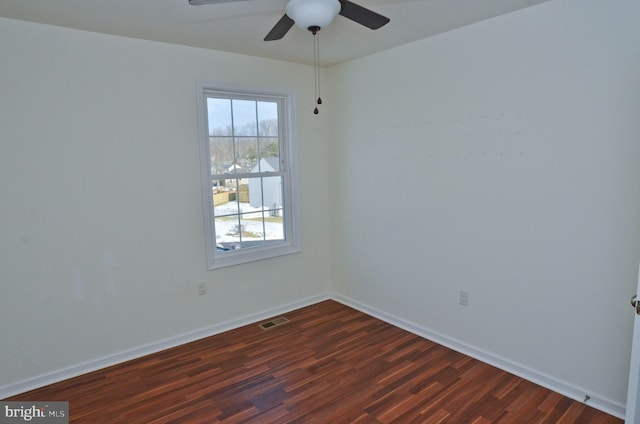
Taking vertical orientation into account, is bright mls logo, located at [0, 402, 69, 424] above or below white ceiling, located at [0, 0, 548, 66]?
below

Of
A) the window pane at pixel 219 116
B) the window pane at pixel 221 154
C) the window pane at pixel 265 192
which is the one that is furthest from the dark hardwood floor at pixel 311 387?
the window pane at pixel 219 116

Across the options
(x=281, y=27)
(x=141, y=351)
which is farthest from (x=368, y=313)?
(x=281, y=27)

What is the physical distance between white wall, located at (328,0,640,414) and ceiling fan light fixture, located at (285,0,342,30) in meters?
1.31

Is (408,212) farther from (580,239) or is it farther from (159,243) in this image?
(159,243)

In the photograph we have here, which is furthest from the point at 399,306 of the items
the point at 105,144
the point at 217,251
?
the point at 105,144

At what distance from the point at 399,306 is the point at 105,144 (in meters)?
2.77

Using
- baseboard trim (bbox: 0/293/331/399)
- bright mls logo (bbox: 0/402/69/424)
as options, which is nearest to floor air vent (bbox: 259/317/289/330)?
baseboard trim (bbox: 0/293/331/399)

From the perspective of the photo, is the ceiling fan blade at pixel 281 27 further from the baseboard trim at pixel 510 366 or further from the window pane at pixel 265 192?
the baseboard trim at pixel 510 366

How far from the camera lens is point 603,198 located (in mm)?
2254

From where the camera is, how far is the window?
3.41 metres

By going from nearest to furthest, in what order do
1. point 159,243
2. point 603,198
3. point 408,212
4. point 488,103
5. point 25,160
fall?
point 603,198 < point 25,160 < point 488,103 < point 159,243 < point 408,212

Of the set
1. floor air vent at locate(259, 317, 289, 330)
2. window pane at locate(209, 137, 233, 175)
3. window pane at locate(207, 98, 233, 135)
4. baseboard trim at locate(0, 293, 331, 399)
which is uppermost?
window pane at locate(207, 98, 233, 135)

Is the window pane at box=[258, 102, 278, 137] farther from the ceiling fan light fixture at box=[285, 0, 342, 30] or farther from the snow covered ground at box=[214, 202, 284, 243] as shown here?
the ceiling fan light fixture at box=[285, 0, 342, 30]

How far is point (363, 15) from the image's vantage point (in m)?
2.02
